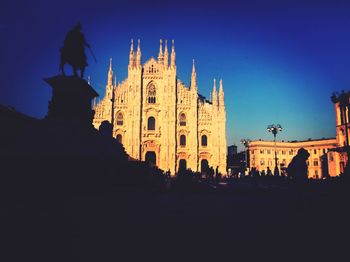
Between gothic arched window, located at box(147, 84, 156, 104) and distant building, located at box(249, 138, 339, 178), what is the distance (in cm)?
3036

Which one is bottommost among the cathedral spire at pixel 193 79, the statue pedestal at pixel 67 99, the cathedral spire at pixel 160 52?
the statue pedestal at pixel 67 99

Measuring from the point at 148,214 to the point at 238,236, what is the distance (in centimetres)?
231

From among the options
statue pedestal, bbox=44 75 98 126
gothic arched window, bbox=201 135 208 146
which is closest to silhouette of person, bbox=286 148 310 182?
statue pedestal, bbox=44 75 98 126

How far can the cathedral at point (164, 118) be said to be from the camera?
123 feet

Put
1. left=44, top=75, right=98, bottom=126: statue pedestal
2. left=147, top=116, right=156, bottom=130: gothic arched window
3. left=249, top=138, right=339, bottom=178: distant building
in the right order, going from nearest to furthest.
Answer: left=44, top=75, right=98, bottom=126: statue pedestal → left=147, top=116, right=156, bottom=130: gothic arched window → left=249, top=138, right=339, bottom=178: distant building

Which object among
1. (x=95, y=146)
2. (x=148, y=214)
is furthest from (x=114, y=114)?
(x=148, y=214)

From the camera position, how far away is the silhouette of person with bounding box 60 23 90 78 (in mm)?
11133

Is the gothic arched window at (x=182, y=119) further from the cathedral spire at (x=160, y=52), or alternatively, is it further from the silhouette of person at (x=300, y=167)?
the silhouette of person at (x=300, y=167)

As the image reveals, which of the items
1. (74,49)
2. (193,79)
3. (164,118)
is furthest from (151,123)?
(74,49)

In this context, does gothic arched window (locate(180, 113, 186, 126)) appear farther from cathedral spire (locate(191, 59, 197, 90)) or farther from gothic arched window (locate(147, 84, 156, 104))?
gothic arched window (locate(147, 84, 156, 104))

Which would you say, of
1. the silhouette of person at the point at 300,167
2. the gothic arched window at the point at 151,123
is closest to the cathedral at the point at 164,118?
the gothic arched window at the point at 151,123

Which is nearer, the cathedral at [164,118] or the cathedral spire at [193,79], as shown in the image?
the cathedral at [164,118]

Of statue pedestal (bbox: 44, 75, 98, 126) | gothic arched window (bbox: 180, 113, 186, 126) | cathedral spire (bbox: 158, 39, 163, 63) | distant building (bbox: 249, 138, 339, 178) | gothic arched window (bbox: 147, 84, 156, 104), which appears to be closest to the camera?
statue pedestal (bbox: 44, 75, 98, 126)

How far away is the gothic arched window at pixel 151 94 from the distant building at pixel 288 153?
30360mm
